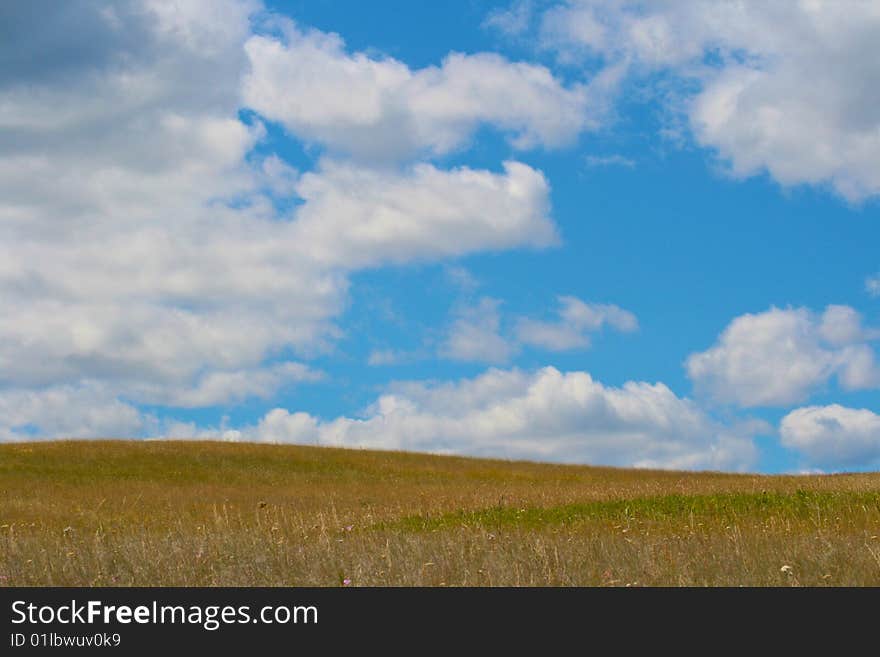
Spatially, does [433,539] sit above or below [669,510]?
below

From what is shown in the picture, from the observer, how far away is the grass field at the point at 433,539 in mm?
9789

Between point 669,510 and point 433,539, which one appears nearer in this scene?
point 433,539

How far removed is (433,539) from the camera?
13.5 m

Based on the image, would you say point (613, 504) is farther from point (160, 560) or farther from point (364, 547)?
point (160, 560)

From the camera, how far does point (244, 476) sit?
41.1 metres

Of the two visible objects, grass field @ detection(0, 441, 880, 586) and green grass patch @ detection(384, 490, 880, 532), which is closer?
grass field @ detection(0, 441, 880, 586)

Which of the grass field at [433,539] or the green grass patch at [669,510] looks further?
the green grass patch at [669,510]

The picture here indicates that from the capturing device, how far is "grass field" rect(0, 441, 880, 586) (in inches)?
385
